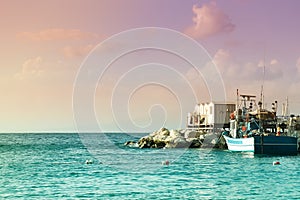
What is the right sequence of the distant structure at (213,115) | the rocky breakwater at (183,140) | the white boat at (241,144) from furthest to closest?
the distant structure at (213,115), the rocky breakwater at (183,140), the white boat at (241,144)

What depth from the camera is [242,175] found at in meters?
41.1

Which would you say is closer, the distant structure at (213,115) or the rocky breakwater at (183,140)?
the rocky breakwater at (183,140)

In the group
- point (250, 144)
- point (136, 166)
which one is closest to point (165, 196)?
point (136, 166)

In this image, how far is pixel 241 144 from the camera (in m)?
66.6

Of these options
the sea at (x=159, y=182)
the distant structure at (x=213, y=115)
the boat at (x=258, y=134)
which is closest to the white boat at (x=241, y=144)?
the boat at (x=258, y=134)

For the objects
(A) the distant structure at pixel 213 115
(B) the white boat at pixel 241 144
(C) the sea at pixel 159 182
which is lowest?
(C) the sea at pixel 159 182

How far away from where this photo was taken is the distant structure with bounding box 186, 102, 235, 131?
90.4 meters

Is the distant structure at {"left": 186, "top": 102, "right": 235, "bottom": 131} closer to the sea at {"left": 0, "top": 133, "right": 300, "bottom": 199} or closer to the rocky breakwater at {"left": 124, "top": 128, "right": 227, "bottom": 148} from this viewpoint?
the rocky breakwater at {"left": 124, "top": 128, "right": 227, "bottom": 148}

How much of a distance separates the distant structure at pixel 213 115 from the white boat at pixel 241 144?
18.5 m

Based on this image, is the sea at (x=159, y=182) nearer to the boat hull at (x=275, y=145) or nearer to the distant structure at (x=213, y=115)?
the boat hull at (x=275, y=145)

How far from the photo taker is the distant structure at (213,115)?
90.4 metres

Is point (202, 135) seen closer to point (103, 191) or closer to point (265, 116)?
point (265, 116)

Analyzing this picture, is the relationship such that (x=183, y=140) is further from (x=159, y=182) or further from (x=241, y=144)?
(x=159, y=182)

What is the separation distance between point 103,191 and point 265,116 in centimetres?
5140
